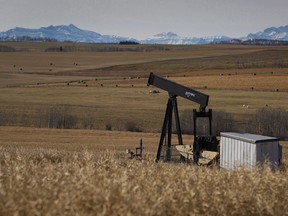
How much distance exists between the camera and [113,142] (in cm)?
3812

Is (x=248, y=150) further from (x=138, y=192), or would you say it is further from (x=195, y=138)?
(x=138, y=192)

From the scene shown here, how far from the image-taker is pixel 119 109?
191 feet

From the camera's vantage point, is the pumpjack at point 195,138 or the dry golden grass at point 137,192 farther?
the pumpjack at point 195,138

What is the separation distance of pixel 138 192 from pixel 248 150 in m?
11.0

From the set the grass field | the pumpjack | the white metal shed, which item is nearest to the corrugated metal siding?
the white metal shed

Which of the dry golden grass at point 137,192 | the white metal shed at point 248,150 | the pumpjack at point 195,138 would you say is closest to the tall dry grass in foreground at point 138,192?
the dry golden grass at point 137,192

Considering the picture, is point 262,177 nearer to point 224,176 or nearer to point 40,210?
point 224,176

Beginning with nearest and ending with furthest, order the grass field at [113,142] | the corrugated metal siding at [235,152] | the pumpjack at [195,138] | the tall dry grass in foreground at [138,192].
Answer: the tall dry grass in foreground at [138,192] → the grass field at [113,142] → the corrugated metal siding at [235,152] → the pumpjack at [195,138]

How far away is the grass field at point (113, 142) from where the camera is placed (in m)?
6.99

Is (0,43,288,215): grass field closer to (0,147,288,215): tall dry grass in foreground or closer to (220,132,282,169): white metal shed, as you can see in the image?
(0,147,288,215): tall dry grass in foreground

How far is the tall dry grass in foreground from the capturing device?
6.57 metres

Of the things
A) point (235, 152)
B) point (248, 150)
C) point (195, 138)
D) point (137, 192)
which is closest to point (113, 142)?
point (195, 138)

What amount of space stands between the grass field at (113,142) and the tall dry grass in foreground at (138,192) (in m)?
0.02

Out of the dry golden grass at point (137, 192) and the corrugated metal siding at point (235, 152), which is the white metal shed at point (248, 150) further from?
the dry golden grass at point (137, 192)
